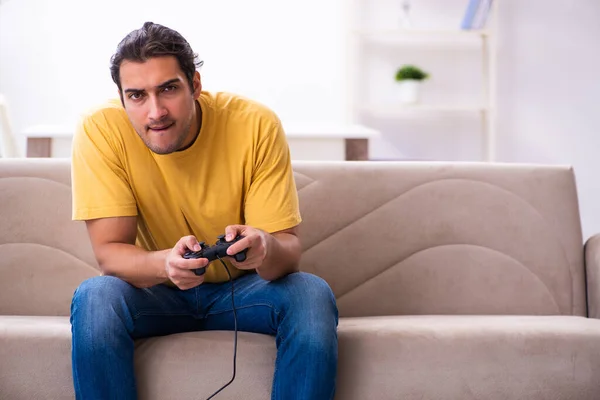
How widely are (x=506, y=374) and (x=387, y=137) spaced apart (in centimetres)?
304

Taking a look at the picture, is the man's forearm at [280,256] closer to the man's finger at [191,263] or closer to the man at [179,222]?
the man at [179,222]

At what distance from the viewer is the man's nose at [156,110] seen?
1582 mm

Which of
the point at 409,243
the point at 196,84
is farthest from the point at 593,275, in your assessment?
the point at 196,84

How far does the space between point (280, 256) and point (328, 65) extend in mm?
3028

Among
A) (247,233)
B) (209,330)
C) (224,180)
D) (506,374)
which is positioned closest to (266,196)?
(224,180)

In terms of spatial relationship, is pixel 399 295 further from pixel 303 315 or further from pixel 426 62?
pixel 426 62

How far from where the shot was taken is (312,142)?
104 inches

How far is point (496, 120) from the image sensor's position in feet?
14.9

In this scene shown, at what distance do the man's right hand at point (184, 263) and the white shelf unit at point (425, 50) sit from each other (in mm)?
2942

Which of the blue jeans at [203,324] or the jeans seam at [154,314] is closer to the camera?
the blue jeans at [203,324]

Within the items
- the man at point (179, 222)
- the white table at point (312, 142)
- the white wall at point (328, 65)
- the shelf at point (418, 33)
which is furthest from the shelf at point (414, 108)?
the man at point (179, 222)

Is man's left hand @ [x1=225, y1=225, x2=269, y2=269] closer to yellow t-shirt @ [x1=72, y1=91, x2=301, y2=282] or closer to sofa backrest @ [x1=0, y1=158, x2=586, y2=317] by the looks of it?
yellow t-shirt @ [x1=72, y1=91, x2=301, y2=282]

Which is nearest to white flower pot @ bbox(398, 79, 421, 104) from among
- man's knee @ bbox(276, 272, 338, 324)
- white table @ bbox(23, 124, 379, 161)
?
white table @ bbox(23, 124, 379, 161)

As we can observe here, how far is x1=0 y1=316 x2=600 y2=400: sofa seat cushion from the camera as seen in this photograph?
150 cm
